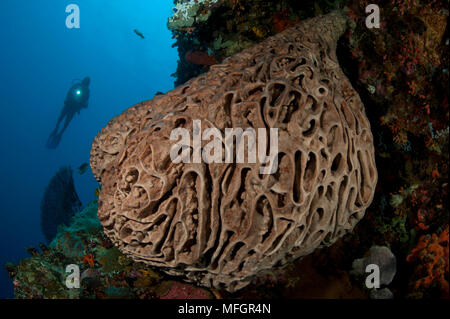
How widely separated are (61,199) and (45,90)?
9745cm

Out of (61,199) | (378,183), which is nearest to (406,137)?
(378,183)

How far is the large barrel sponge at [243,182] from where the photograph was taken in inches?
94.6

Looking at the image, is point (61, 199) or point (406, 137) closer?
point (406, 137)

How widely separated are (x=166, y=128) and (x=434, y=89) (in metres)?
4.14

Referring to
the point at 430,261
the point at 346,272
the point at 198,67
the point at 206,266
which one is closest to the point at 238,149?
the point at 206,266

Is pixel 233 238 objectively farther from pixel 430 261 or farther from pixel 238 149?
pixel 430 261

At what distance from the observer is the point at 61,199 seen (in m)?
10.4

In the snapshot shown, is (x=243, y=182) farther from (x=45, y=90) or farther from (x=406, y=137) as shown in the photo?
(x=45, y=90)

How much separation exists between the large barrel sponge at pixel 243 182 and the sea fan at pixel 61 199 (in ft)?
28.3

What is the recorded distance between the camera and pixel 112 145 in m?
3.07

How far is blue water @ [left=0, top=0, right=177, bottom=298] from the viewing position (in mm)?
60094

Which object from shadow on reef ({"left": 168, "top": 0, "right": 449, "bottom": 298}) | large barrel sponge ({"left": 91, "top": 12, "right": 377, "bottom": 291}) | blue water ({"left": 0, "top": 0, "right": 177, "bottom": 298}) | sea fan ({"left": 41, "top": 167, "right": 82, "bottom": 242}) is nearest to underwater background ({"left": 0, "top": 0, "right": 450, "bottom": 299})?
shadow on reef ({"left": 168, "top": 0, "right": 449, "bottom": 298})

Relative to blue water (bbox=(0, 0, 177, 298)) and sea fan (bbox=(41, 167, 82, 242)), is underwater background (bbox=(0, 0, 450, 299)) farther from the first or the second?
blue water (bbox=(0, 0, 177, 298))

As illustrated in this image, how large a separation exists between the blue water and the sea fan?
4616 centimetres
